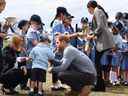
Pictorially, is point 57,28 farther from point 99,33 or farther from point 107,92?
point 107,92

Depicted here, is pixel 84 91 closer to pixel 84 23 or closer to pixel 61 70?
pixel 61 70

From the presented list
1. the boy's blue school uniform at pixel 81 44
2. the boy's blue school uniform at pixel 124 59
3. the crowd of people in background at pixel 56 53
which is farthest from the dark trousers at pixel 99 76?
the boy's blue school uniform at pixel 124 59

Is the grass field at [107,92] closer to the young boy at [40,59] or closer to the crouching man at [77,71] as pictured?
the young boy at [40,59]

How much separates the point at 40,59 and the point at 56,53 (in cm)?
81

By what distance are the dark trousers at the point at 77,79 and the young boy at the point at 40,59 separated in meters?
1.34

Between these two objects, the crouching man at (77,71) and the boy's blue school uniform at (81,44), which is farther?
the boy's blue school uniform at (81,44)

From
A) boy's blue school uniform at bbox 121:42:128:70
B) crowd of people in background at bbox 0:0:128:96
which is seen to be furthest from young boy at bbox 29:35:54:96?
boy's blue school uniform at bbox 121:42:128:70

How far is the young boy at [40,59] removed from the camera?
10.2 meters

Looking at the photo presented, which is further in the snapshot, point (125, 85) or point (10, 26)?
point (125, 85)

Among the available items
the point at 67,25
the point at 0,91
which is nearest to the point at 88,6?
the point at 67,25

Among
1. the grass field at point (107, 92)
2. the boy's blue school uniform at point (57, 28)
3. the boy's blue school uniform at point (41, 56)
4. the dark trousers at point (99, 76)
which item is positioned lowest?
the grass field at point (107, 92)

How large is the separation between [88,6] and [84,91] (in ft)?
9.98

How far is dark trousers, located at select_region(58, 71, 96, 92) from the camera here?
8859 mm

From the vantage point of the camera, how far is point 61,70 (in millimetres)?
8883
